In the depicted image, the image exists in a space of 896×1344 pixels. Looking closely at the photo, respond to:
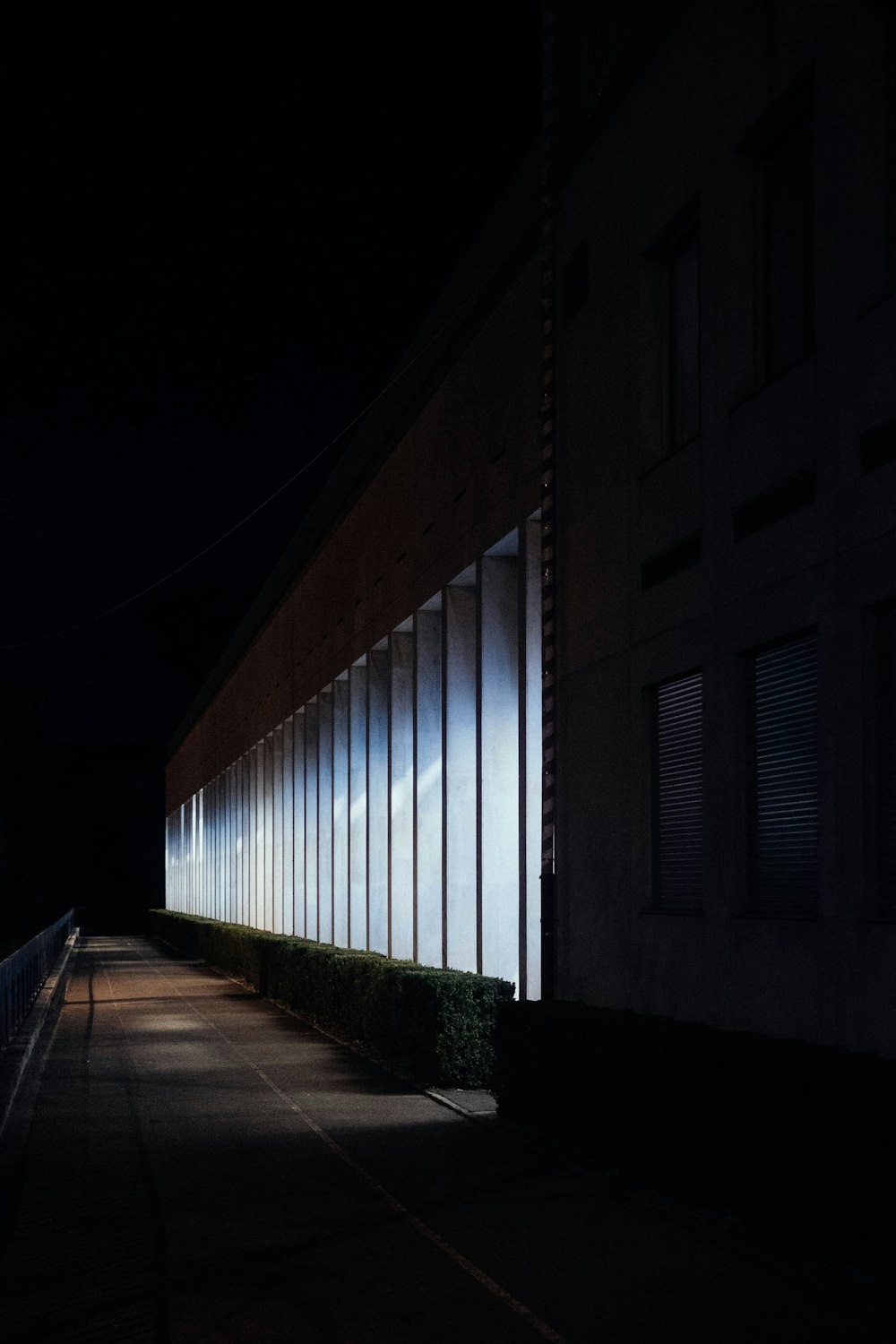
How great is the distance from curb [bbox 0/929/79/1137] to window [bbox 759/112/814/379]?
8.55 meters

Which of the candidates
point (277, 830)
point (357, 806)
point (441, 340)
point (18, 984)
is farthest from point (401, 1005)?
point (277, 830)

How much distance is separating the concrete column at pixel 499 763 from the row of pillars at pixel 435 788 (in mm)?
14

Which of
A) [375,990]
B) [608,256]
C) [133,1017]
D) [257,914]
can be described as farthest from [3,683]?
[608,256]

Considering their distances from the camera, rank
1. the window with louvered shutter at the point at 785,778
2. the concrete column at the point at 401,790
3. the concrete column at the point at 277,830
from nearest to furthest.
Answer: the window with louvered shutter at the point at 785,778 < the concrete column at the point at 401,790 < the concrete column at the point at 277,830

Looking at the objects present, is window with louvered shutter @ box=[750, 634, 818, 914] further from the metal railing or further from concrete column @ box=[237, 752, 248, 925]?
concrete column @ box=[237, 752, 248, 925]

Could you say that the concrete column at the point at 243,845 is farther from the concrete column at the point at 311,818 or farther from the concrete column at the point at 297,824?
the concrete column at the point at 311,818

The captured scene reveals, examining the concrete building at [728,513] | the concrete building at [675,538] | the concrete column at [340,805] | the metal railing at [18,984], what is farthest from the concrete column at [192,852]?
the concrete building at [728,513]

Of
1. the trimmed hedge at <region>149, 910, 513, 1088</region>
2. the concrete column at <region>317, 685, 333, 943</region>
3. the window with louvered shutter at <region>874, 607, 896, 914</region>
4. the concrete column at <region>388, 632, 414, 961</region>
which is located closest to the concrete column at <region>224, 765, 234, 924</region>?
the concrete column at <region>317, 685, 333, 943</region>

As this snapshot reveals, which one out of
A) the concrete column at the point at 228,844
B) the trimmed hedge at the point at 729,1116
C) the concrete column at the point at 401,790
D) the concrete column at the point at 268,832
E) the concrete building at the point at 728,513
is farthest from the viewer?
the concrete column at the point at 228,844

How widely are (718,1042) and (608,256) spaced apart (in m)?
7.57

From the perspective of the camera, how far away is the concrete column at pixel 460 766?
20938mm

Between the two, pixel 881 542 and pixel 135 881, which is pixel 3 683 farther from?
pixel 881 542

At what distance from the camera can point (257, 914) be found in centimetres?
4419

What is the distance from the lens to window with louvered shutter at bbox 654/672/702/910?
1316cm
